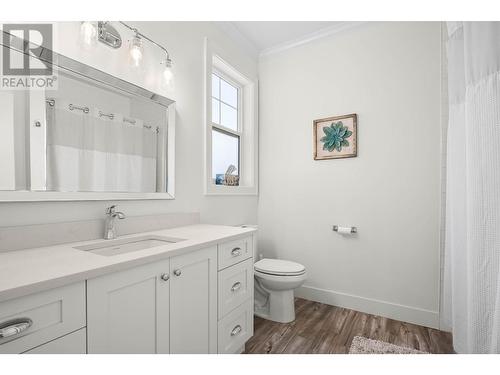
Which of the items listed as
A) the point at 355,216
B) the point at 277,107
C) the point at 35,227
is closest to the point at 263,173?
the point at 277,107

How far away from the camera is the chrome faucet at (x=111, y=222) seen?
142 centimetres

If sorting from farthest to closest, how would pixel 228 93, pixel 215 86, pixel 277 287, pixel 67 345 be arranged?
pixel 228 93
pixel 215 86
pixel 277 287
pixel 67 345

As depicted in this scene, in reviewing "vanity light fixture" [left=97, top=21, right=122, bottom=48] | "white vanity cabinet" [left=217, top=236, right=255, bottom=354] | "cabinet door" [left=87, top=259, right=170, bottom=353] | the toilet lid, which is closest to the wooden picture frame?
the toilet lid

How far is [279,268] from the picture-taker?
85.6 inches

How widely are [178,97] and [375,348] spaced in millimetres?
2227

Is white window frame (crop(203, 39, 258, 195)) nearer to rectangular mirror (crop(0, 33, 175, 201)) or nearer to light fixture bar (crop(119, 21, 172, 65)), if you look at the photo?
light fixture bar (crop(119, 21, 172, 65))

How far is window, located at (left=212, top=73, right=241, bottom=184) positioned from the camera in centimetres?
254

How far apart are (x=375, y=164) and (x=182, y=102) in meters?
1.70

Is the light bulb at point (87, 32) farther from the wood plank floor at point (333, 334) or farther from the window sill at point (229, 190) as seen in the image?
the wood plank floor at point (333, 334)

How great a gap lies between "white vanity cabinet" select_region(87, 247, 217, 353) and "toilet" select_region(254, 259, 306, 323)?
2.53ft

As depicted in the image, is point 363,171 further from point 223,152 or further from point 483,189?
point 223,152

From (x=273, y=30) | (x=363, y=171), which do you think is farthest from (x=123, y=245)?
(x=273, y=30)

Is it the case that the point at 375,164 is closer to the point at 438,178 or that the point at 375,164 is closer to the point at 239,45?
the point at 438,178

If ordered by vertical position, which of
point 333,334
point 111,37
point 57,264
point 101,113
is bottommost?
point 333,334
